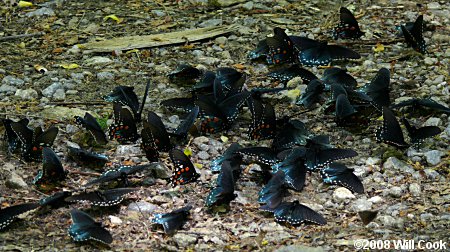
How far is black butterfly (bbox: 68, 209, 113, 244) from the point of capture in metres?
4.00

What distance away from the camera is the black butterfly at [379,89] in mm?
5488

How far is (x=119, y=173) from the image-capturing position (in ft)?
14.9

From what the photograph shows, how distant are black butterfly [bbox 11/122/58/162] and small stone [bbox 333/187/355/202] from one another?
1.89 meters

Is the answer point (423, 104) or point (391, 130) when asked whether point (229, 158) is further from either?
point (423, 104)

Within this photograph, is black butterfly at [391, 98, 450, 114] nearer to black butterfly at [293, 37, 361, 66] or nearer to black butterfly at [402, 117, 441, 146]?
black butterfly at [402, 117, 441, 146]

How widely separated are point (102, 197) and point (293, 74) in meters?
2.21

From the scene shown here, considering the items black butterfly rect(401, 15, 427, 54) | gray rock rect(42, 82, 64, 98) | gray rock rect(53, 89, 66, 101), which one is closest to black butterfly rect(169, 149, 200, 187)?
gray rock rect(53, 89, 66, 101)

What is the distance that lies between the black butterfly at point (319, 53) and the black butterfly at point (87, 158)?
2.17 metres

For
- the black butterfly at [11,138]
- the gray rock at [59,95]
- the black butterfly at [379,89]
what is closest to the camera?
the black butterfly at [11,138]

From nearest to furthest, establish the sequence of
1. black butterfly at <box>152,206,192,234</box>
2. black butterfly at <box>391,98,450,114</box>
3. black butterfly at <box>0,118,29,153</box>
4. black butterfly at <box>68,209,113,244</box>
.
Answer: black butterfly at <box>68,209,113,244</box>, black butterfly at <box>152,206,192,234</box>, black butterfly at <box>0,118,29,153</box>, black butterfly at <box>391,98,450,114</box>

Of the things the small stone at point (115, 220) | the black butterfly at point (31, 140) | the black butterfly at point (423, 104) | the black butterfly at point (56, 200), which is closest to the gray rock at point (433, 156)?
the black butterfly at point (423, 104)

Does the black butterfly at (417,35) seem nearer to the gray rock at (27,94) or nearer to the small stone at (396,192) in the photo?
the small stone at (396,192)

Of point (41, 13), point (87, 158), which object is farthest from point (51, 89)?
point (41, 13)

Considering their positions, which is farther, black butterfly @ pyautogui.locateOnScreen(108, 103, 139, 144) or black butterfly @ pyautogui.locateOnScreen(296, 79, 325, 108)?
black butterfly @ pyautogui.locateOnScreen(296, 79, 325, 108)
